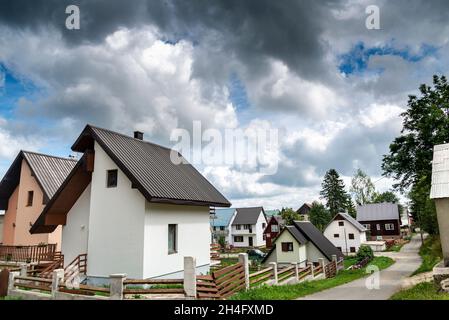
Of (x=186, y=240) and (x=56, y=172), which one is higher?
(x=56, y=172)

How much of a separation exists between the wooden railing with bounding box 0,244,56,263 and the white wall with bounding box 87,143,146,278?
594 centimetres

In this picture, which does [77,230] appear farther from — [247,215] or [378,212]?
[378,212]

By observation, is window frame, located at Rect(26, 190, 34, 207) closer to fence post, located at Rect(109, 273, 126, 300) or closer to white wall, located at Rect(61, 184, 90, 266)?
white wall, located at Rect(61, 184, 90, 266)

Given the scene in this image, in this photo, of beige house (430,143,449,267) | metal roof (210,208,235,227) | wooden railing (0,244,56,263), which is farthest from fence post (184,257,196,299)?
metal roof (210,208,235,227)

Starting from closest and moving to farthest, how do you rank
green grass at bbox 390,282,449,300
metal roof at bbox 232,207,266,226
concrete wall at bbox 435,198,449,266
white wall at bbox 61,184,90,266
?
green grass at bbox 390,282,449,300
concrete wall at bbox 435,198,449,266
white wall at bbox 61,184,90,266
metal roof at bbox 232,207,266,226

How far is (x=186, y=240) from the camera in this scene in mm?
16547

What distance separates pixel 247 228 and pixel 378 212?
2614cm

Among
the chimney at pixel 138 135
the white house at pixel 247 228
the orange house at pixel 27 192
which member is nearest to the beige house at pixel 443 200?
the chimney at pixel 138 135

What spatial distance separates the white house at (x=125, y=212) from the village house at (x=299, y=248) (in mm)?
15844

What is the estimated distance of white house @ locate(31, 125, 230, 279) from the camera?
46.1ft
